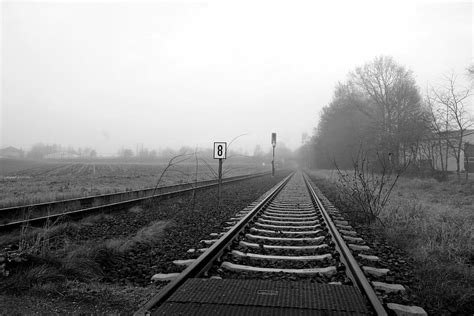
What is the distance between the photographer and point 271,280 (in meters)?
3.42

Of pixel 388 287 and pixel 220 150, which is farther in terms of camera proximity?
pixel 220 150

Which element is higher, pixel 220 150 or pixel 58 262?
pixel 220 150

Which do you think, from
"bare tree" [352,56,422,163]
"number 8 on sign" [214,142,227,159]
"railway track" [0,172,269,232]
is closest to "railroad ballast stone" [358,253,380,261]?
"railway track" [0,172,269,232]

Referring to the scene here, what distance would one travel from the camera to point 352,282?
3379 millimetres

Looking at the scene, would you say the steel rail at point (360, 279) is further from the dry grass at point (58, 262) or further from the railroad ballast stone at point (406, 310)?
A: the dry grass at point (58, 262)

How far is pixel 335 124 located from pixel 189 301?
174ft

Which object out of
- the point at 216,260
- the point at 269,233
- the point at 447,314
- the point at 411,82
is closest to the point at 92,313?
the point at 216,260

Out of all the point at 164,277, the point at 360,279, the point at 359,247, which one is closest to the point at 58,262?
the point at 164,277

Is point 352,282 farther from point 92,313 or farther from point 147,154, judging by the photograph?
point 147,154

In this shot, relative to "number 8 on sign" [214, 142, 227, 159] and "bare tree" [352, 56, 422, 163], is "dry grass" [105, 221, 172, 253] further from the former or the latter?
"bare tree" [352, 56, 422, 163]

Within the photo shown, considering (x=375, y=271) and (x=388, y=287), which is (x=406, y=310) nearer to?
(x=388, y=287)

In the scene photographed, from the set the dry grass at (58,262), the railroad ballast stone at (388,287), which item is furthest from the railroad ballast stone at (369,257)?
the dry grass at (58,262)

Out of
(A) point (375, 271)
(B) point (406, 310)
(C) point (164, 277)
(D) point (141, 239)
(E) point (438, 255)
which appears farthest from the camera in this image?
(D) point (141, 239)

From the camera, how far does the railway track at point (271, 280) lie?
8.88 feet
